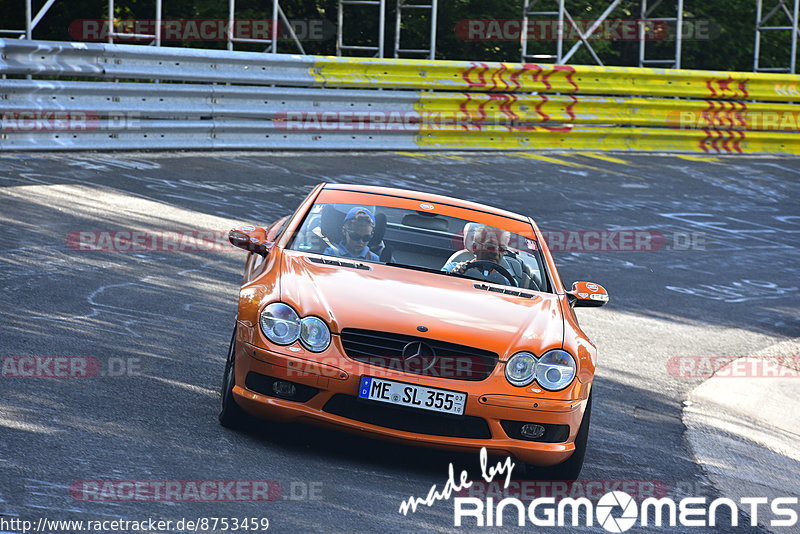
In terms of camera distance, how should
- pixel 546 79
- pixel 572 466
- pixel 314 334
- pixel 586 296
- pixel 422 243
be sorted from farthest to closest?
pixel 546 79
pixel 422 243
pixel 586 296
pixel 572 466
pixel 314 334

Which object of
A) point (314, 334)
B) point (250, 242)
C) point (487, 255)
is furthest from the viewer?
point (487, 255)

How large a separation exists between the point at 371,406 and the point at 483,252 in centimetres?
175

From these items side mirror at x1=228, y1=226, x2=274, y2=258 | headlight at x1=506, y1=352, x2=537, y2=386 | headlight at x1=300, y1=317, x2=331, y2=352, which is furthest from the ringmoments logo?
side mirror at x1=228, y1=226, x2=274, y2=258

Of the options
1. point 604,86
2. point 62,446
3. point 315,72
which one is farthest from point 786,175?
point 62,446

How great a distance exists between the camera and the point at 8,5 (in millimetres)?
22875

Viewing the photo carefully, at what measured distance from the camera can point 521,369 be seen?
5.83 metres

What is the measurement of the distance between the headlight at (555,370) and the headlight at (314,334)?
3.49 feet

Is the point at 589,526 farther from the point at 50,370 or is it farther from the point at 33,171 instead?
the point at 33,171

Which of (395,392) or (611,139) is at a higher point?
(611,139)

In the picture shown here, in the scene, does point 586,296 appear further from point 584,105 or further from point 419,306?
point 584,105

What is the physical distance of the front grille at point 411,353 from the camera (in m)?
5.71

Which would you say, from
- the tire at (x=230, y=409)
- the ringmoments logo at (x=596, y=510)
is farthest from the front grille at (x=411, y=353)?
the tire at (x=230, y=409)

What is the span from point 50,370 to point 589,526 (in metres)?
3.19

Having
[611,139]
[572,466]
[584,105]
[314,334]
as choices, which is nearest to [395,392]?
[314,334]
